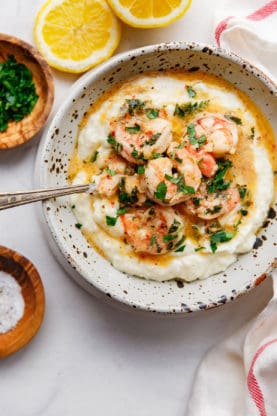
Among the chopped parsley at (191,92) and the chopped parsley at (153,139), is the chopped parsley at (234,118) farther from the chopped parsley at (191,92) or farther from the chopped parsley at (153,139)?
the chopped parsley at (153,139)

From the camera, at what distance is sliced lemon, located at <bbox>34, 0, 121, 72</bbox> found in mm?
2652

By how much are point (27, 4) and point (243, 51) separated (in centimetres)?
105

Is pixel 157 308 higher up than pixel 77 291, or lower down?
lower down

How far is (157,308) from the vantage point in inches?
94.8

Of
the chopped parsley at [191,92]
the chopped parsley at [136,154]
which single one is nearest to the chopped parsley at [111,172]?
the chopped parsley at [136,154]

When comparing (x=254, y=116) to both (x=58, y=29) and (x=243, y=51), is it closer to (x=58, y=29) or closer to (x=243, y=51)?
(x=243, y=51)

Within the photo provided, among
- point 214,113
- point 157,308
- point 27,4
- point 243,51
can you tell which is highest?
point 27,4

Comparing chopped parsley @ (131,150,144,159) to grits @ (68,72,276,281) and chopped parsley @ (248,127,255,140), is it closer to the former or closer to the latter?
grits @ (68,72,276,281)

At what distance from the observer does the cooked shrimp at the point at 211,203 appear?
2.49 metres

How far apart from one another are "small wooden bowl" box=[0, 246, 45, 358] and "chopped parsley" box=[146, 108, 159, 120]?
85 cm

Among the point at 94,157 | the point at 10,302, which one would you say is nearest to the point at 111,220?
the point at 94,157

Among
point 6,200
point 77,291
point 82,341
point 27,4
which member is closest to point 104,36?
point 27,4

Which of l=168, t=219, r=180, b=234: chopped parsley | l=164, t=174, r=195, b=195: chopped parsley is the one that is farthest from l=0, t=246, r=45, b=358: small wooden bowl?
l=164, t=174, r=195, b=195: chopped parsley

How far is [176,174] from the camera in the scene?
95.7 inches
